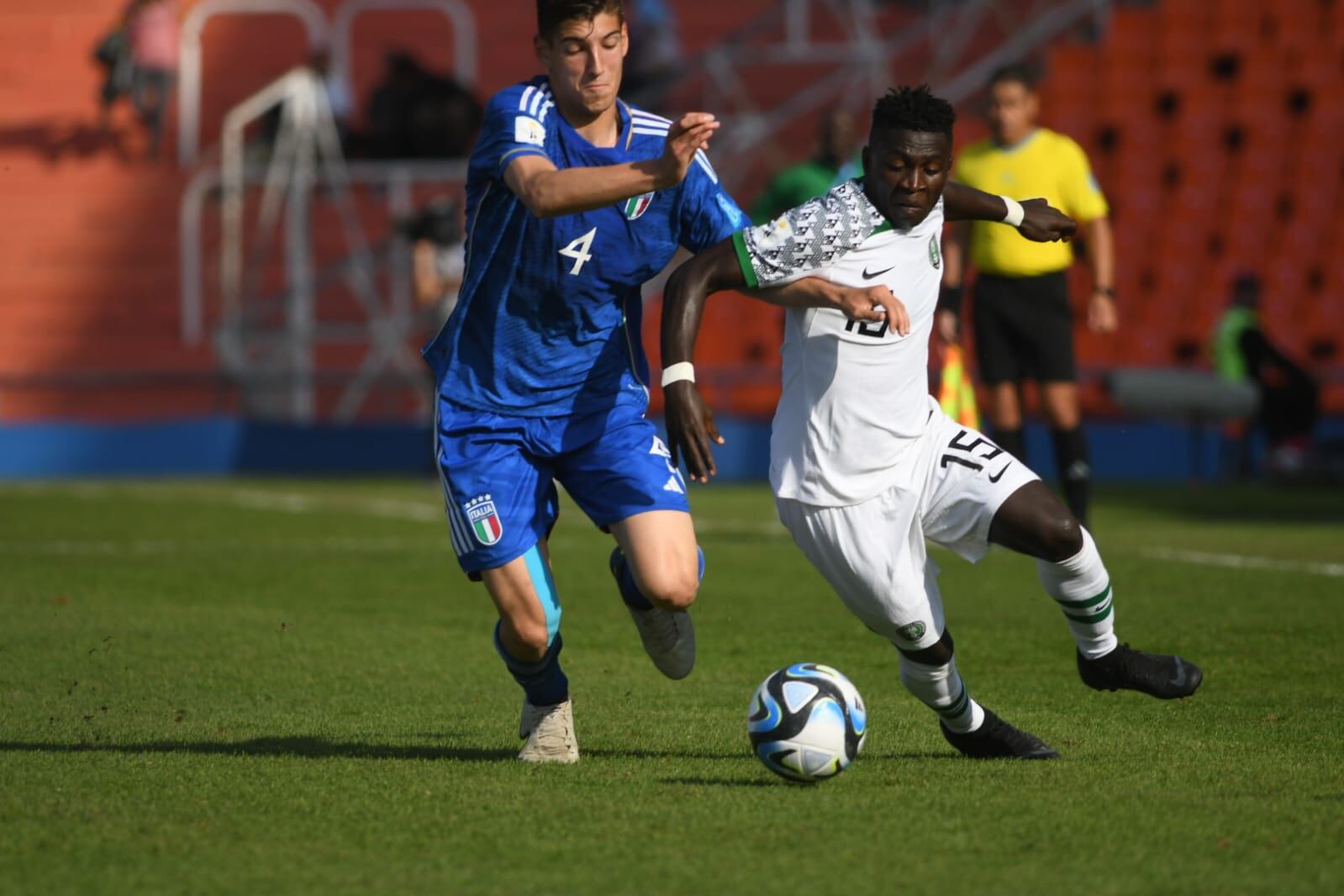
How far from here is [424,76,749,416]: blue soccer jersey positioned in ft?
16.7

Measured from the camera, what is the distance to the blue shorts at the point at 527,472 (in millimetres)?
5078

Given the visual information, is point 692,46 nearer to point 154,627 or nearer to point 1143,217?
point 1143,217

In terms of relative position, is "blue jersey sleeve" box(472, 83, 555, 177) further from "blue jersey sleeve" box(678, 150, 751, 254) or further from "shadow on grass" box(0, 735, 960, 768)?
"shadow on grass" box(0, 735, 960, 768)

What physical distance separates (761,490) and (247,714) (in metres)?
10.3

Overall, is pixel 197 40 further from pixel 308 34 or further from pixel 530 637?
pixel 530 637

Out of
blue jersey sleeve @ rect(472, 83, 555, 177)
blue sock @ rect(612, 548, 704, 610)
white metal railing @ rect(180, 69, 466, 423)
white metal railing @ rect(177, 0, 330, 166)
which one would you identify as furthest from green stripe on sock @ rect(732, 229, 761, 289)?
white metal railing @ rect(177, 0, 330, 166)

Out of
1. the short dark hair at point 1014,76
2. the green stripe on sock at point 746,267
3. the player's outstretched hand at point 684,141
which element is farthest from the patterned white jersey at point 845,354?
the short dark hair at point 1014,76

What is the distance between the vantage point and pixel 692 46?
74.6 feet

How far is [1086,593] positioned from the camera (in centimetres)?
509

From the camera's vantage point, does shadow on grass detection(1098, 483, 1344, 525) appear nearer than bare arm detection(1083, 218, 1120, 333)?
No

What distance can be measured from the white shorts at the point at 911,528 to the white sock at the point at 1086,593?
0.65 ft

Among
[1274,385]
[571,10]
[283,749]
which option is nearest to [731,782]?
[283,749]

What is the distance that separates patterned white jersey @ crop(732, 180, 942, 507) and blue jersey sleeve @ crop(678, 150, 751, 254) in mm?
161

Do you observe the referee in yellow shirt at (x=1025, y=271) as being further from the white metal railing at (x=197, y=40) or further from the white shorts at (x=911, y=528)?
the white metal railing at (x=197, y=40)
